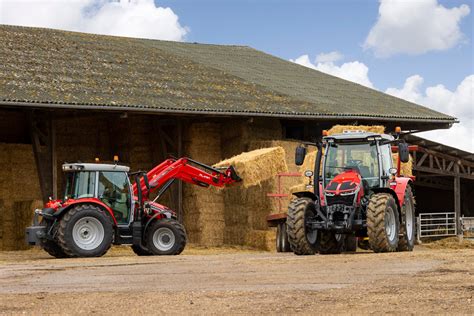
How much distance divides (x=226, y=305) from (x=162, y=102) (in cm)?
1674

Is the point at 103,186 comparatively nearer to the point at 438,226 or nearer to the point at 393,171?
the point at 393,171

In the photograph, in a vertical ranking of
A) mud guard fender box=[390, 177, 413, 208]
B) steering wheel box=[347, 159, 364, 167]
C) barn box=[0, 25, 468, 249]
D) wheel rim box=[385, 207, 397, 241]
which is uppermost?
barn box=[0, 25, 468, 249]

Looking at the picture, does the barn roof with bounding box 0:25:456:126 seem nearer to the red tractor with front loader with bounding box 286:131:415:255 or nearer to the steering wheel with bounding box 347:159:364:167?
the red tractor with front loader with bounding box 286:131:415:255

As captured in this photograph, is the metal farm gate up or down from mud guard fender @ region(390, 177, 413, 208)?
down

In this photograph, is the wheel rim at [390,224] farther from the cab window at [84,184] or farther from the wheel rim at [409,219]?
the cab window at [84,184]

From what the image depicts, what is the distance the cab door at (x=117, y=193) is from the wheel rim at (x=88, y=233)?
72cm

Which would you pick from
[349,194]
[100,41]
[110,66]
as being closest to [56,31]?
[100,41]

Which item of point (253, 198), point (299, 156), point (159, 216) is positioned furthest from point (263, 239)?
point (299, 156)

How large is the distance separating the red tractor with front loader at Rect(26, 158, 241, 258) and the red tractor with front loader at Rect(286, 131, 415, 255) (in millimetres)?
3762

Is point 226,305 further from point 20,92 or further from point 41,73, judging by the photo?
point 41,73

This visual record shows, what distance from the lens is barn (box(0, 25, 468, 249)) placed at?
2511 centimetres

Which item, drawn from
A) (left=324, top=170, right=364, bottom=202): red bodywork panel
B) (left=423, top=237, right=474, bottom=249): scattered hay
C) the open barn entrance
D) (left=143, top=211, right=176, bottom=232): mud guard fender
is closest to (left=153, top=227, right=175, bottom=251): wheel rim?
(left=143, top=211, right=176, bottom=232): mud guard fender

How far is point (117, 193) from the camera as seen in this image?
19.9 meters

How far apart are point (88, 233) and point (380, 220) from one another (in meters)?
6.13
